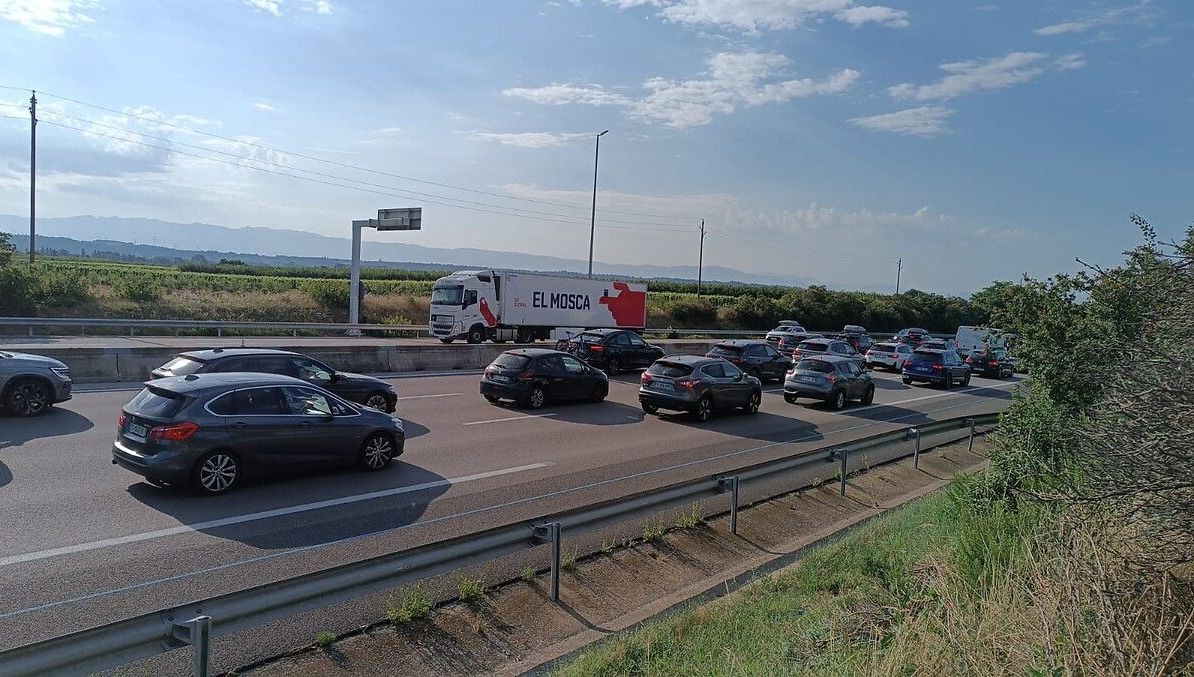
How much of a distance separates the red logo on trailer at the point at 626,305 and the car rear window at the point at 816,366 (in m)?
20.4

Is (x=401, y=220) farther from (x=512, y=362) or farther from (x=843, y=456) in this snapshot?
(x=843, y=456)

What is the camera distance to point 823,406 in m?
23.9

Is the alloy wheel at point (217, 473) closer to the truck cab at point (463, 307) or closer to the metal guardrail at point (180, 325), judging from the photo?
the metal guardrail at point (180, 325)

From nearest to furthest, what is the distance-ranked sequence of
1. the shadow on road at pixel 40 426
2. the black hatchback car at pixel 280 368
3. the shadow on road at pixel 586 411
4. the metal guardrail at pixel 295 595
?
the metal guardrail at pixel 295 595, the shadow on road at pixel 40 426, the black hatchback car at pixel 280 368, the shadow on road at pixel 586 411

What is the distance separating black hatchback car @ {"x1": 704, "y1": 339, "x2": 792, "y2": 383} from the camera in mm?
28562

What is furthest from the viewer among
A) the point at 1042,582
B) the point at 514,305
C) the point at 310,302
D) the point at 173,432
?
the point at 310,302

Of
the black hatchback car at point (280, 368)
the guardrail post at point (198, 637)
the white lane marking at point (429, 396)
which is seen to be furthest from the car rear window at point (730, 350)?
the guardrail post at point (198, 637)

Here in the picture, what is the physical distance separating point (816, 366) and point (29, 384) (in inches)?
721

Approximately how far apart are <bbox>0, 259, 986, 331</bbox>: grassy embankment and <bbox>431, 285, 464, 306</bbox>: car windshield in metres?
12.2

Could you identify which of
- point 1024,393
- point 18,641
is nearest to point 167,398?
point 18,641

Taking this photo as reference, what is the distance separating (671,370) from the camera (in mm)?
19688

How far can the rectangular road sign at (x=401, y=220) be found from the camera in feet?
138

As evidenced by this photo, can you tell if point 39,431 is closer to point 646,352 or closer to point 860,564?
point 860,564

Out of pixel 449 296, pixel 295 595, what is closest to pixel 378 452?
pixel 295 595
